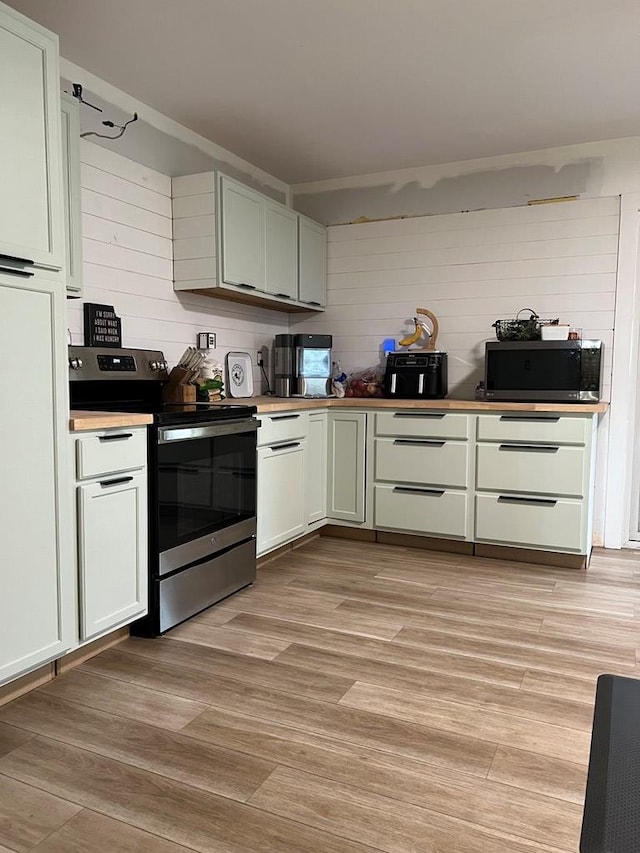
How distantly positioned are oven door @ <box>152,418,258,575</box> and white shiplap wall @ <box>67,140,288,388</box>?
79 centimetres

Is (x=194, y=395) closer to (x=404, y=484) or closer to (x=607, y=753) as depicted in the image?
(x=404, y=484)

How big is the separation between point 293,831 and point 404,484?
2695 millimetres

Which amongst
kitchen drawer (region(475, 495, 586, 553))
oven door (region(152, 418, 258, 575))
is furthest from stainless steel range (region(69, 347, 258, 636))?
kitchen drawer (region(475, 495, 586, 553))

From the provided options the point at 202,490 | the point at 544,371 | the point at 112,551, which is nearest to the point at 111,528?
the point at 112,551

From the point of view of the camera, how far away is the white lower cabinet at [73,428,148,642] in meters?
2.30

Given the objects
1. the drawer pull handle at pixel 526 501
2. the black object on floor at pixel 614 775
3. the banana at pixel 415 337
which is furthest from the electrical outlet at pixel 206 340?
the black object on floor at pixel 614 775

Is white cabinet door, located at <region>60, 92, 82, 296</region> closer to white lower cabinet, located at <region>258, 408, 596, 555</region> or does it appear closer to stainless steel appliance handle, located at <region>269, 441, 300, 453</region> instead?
white lower cabinet, located at <region>258, 408, 596, 555</region>

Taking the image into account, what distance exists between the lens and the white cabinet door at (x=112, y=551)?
2.31 metres

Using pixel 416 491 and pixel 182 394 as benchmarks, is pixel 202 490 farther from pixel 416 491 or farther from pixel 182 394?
pixel 416 491

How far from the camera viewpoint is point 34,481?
2088mm

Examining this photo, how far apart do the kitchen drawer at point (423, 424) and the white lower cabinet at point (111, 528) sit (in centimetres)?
192

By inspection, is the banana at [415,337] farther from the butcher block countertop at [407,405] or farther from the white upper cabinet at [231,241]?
the white upper cabinet at [231,241]

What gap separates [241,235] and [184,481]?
5.45ft

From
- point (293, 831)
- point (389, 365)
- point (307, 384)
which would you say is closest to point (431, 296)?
point (389, 365)
